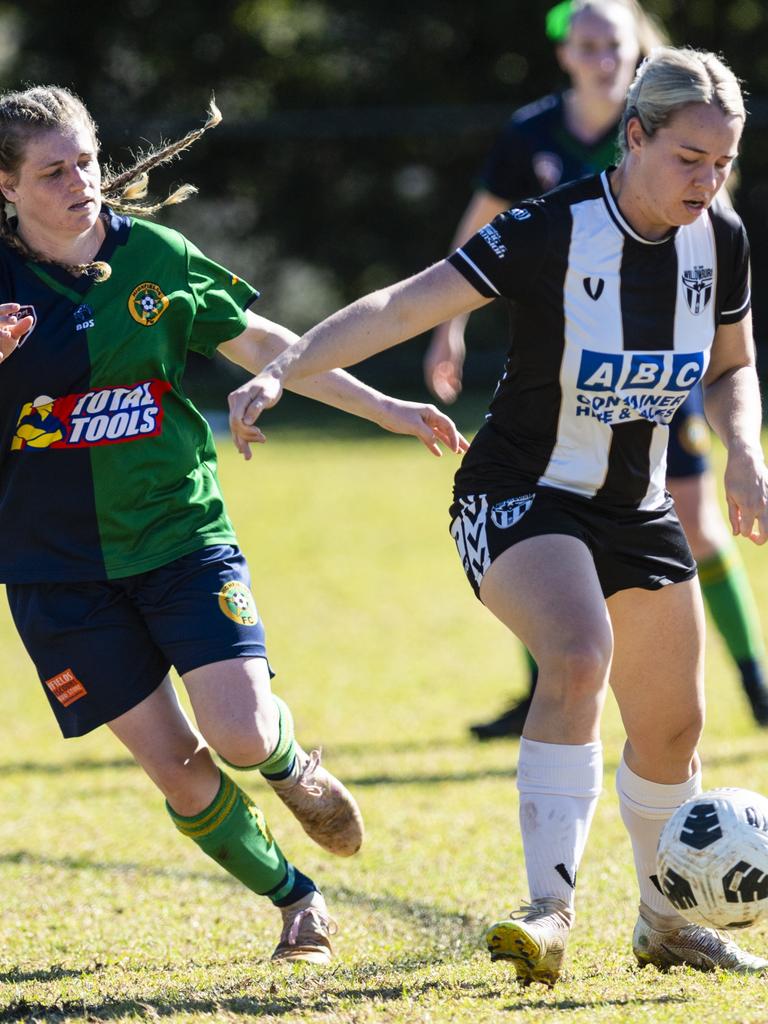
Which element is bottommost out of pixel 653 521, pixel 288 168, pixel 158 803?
pixel 158 803

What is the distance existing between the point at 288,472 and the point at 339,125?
4884 millimetres

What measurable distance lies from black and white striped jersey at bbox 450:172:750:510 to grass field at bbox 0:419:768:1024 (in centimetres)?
112

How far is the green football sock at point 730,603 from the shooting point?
5.85 metres

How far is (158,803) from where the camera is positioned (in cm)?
556

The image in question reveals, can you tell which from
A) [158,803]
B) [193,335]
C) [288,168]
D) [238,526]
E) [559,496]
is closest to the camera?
[559,496]

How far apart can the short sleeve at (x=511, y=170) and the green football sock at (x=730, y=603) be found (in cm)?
160

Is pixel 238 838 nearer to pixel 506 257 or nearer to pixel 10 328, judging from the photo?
pixel 10 328

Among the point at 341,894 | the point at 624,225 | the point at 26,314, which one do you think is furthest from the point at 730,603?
the point at 26,314

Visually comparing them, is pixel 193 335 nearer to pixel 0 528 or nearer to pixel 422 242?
pixel 0 528

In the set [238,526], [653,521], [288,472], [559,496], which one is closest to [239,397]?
[559,496]

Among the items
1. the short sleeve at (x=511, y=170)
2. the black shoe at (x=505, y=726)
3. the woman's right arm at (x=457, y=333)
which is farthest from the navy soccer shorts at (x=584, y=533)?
the black shoe at (x=505, y=726)

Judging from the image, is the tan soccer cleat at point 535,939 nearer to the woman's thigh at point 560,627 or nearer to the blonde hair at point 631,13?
the woman's thigh at point 560,627

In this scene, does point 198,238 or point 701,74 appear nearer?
point 701,74

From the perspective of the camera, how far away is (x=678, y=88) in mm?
3186
